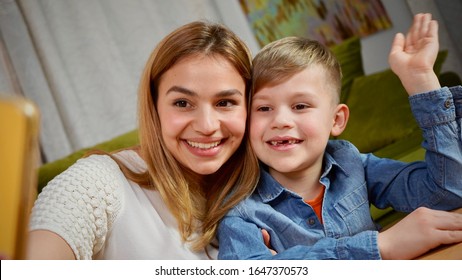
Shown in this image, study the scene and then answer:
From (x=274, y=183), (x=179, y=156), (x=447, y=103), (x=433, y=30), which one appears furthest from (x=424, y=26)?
(x=179, y=156)

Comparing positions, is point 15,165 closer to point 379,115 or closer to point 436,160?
point 436,160

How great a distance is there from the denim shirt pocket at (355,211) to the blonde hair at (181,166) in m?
0.14

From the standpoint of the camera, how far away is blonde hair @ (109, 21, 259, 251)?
937mm

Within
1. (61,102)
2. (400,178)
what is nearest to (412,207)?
(400,178)

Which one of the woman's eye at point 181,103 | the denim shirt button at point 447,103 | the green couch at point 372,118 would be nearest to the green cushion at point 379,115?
the green couch at point 372,118

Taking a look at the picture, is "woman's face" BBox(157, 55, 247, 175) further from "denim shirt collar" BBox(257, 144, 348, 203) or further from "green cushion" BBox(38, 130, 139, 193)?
"green cushion" BBox(38, 130, 139, 193)

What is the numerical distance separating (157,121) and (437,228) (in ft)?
1.53

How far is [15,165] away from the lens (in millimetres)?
474

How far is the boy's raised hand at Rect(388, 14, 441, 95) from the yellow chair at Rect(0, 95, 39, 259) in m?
0.59

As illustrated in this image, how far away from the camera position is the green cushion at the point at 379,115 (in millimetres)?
1098

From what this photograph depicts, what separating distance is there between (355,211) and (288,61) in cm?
26

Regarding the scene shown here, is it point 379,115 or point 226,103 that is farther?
point 379,115

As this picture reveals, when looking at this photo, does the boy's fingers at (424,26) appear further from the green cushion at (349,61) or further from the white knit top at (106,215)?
the white knit top at (106,215)

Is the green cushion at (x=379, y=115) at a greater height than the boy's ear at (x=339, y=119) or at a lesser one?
lesser
